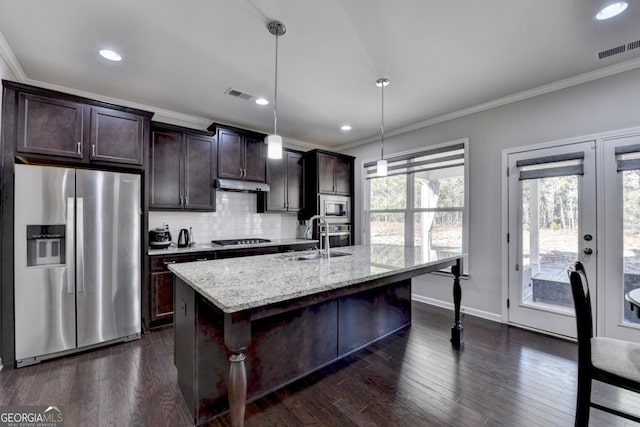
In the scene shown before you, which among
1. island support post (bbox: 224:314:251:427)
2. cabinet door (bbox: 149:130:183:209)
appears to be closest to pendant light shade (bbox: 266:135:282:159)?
island support post (bbox: 224:314:251:427)

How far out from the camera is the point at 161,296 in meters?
3.12

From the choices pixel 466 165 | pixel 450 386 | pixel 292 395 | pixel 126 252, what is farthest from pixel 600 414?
pixel 126 252

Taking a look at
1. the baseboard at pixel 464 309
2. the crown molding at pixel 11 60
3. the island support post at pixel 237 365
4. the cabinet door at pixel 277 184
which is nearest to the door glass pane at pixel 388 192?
the baseboard at pixel 464 309

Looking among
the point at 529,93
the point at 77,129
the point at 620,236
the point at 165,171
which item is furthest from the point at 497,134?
the point at 77,129

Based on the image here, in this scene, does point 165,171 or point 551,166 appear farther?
point 165,171

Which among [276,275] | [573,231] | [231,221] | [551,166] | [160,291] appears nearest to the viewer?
[276,275]

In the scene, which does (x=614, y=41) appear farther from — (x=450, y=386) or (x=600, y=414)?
(x=450, y=386)

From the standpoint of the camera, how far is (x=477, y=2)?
1.84 m

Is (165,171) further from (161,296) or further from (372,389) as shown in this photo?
(372,389)

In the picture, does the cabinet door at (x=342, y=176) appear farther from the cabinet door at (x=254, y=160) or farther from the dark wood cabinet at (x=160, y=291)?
the dark wood cabinet at (x=160, y=291)

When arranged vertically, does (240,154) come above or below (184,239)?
above

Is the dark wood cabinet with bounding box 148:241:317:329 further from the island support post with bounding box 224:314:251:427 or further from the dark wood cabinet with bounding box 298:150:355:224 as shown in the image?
the island support post with bounding box 224:314:251:427

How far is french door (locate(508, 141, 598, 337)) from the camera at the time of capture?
2777mm

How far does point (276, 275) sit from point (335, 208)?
321 cm
